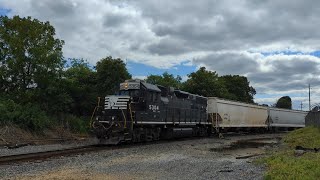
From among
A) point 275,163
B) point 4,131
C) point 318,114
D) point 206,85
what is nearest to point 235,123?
point 318,114

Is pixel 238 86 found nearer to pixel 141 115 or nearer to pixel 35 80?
pixel 35 80

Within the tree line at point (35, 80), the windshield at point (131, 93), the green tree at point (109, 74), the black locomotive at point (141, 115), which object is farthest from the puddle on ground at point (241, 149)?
the green tree at point (109, 74)

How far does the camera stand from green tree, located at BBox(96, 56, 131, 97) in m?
36.4

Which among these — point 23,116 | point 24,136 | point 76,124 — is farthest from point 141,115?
point 76,124

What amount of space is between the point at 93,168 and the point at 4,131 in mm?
12888

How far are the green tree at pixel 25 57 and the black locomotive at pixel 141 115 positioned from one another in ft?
29.3

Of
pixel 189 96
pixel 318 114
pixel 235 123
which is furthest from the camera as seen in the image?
pixel 235 123

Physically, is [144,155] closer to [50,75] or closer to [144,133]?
[144,133]

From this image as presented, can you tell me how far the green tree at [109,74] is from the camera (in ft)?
119

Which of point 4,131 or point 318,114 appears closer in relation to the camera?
point 4,131

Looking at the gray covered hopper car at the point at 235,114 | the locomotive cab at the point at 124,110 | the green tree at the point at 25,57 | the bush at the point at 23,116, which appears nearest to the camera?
the locomotive cab at the point at 124,110

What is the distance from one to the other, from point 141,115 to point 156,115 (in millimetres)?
1955

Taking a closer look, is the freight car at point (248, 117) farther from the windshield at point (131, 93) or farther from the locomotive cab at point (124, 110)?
the windshield at point (131, 93)

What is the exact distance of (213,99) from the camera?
119 ft
